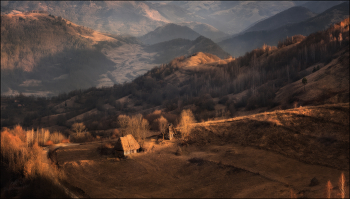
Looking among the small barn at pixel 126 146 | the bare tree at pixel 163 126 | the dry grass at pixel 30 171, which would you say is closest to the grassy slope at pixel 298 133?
the bare tree at pixel 163 126

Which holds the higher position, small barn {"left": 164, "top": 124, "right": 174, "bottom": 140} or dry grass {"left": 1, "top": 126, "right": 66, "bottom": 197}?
small barn {"left": 164, "top": 124, "right": 174, "bottom": 140}

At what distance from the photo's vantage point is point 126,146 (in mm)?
47250

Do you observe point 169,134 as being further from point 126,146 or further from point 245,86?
point 245,86

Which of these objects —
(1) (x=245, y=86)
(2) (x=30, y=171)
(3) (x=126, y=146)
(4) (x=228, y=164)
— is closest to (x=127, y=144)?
(3) (x=126, y=146)

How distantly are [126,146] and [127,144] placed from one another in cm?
49

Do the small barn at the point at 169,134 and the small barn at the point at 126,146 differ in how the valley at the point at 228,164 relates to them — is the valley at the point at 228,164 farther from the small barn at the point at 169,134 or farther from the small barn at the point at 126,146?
the small barn at the point at 169,134

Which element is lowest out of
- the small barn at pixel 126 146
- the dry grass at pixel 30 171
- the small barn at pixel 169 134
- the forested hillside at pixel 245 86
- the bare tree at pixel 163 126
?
the dry grass at pixel 30 171

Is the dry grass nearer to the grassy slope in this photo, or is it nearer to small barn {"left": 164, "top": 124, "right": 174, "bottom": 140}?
small barn {"left": 164, "top": 124, "right": 174, "bottom": 140}

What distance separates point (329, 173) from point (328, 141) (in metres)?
7.22

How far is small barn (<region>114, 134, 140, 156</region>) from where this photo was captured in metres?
47.0

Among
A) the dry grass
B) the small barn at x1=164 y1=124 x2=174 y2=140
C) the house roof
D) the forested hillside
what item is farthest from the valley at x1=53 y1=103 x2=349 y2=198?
the forested hillside

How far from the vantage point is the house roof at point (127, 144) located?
4716cm

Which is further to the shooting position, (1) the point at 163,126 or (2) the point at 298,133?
(1) the point at 163,126

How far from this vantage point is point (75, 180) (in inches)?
1544
